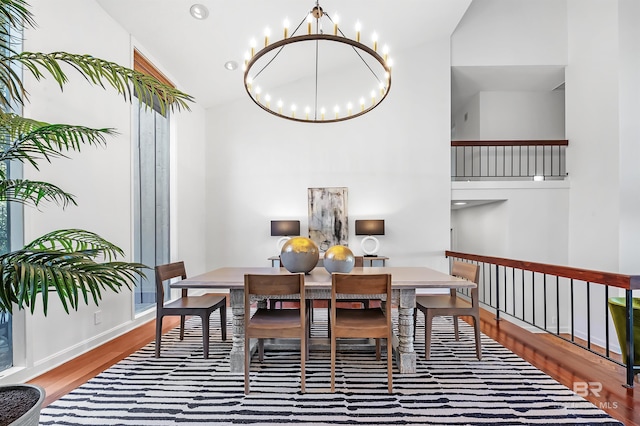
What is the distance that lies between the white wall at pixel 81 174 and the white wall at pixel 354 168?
230 cm

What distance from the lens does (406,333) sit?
2578mm

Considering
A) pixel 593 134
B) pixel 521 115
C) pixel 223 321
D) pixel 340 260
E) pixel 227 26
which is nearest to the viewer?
pixel 340 260

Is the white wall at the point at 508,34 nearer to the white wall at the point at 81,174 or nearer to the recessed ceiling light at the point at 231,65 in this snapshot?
the recessed ceiling light at the point at 231,65

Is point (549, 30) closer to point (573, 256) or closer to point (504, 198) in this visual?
point (504, 198)

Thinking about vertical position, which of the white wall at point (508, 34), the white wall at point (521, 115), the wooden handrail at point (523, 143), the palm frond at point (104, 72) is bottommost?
the palm frond at point (104, 72)

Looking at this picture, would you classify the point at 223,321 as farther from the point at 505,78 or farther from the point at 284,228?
the point at 505,78

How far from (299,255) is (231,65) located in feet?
11.2

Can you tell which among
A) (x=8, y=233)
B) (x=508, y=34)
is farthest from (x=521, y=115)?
(x=8, y=233)

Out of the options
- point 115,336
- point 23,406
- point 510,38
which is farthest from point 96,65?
point 510,38

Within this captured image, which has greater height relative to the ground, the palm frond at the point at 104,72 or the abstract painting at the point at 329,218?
the palm frond at the point at 104,72

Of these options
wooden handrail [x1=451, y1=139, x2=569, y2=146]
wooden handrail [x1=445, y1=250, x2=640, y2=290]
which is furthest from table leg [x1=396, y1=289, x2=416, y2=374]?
wooden handrail [x1=451, y1=139, x2=569, y2=146]

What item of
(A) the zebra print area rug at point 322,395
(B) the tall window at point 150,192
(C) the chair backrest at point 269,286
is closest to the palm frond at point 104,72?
(C) the chair backrest at point 269,286

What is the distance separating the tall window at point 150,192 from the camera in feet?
13.5

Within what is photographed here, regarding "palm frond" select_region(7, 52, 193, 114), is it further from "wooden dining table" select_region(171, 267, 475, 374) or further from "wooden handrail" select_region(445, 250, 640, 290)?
"wooden handrail" select_region(445, 250, 640, 290)
